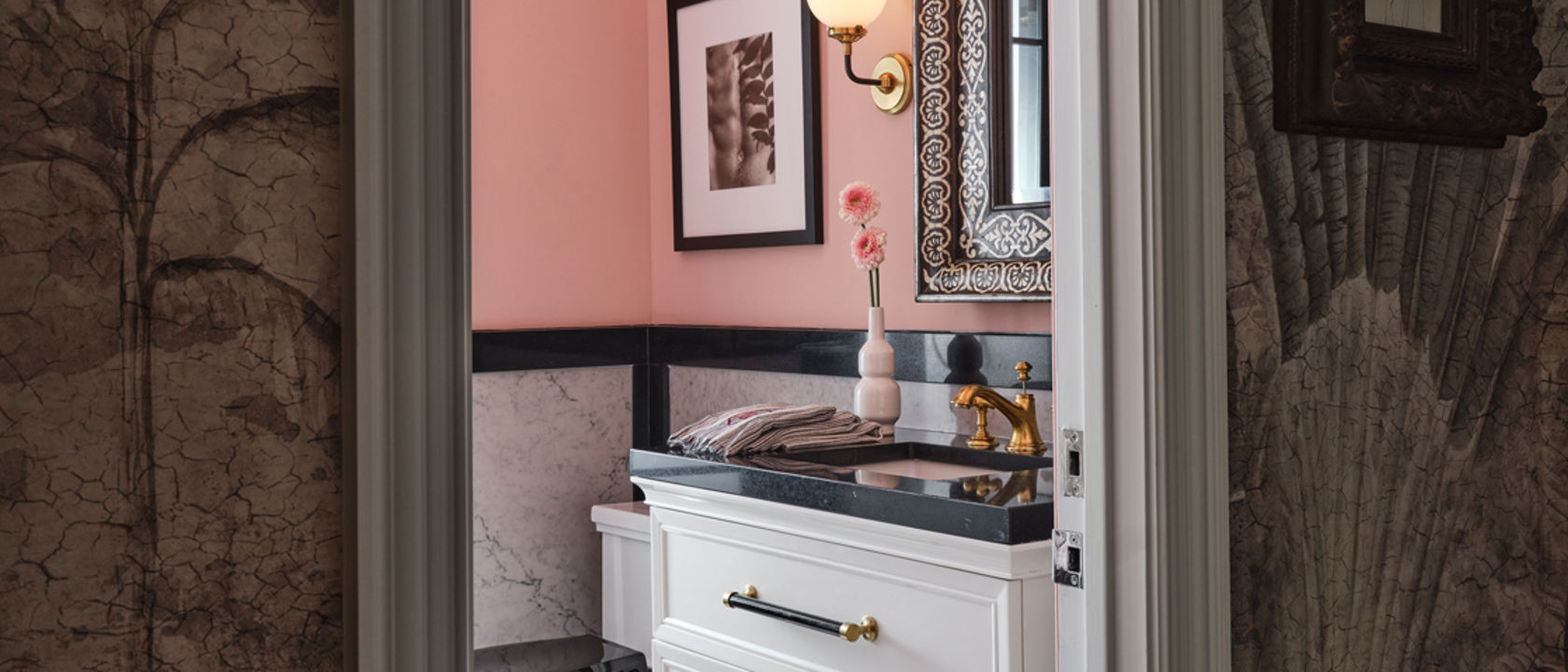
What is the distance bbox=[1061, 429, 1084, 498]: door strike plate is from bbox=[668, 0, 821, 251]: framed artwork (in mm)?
1820

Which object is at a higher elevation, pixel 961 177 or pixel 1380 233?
pixel 961 177

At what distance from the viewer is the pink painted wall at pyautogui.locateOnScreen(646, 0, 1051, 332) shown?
2734 mm

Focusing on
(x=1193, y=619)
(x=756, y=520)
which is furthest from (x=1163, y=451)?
(x=756, y=520)

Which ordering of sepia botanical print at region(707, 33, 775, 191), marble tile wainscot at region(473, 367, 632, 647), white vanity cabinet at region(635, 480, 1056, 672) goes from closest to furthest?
white vanity cabinet at region(635, 480, 1056, 672) < sepia botanical print at region(707, 33, 775, 191) < marble tile wainscot at region(473, 367, 632, 647)

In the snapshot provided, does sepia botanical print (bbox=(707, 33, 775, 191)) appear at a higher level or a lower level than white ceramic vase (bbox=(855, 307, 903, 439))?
higher

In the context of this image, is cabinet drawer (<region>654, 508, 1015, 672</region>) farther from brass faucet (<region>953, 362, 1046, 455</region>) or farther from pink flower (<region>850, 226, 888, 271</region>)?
pink flower (<region>850, 226, 888, 271</region>)

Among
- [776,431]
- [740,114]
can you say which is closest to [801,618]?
[776,431]

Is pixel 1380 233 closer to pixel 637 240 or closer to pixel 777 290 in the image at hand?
pixel 777 290

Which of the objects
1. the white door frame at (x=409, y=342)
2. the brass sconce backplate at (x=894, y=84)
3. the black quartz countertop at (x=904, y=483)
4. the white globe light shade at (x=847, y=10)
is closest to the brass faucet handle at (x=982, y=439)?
the black quartz countertop at (x=904, y=483)

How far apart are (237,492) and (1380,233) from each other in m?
1.04

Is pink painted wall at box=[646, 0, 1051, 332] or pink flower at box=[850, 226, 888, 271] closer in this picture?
pink flower at box=[850, 226, 888, 271]

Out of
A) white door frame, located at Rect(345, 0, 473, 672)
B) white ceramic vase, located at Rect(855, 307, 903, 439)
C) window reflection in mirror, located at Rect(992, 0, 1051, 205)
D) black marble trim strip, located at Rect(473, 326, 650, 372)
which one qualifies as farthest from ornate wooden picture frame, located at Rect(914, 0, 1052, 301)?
white door frame, located at Rect(345, 0, 473, 672)

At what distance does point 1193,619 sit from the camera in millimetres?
1116

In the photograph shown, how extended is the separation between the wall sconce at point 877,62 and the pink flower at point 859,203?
212 millimetres
